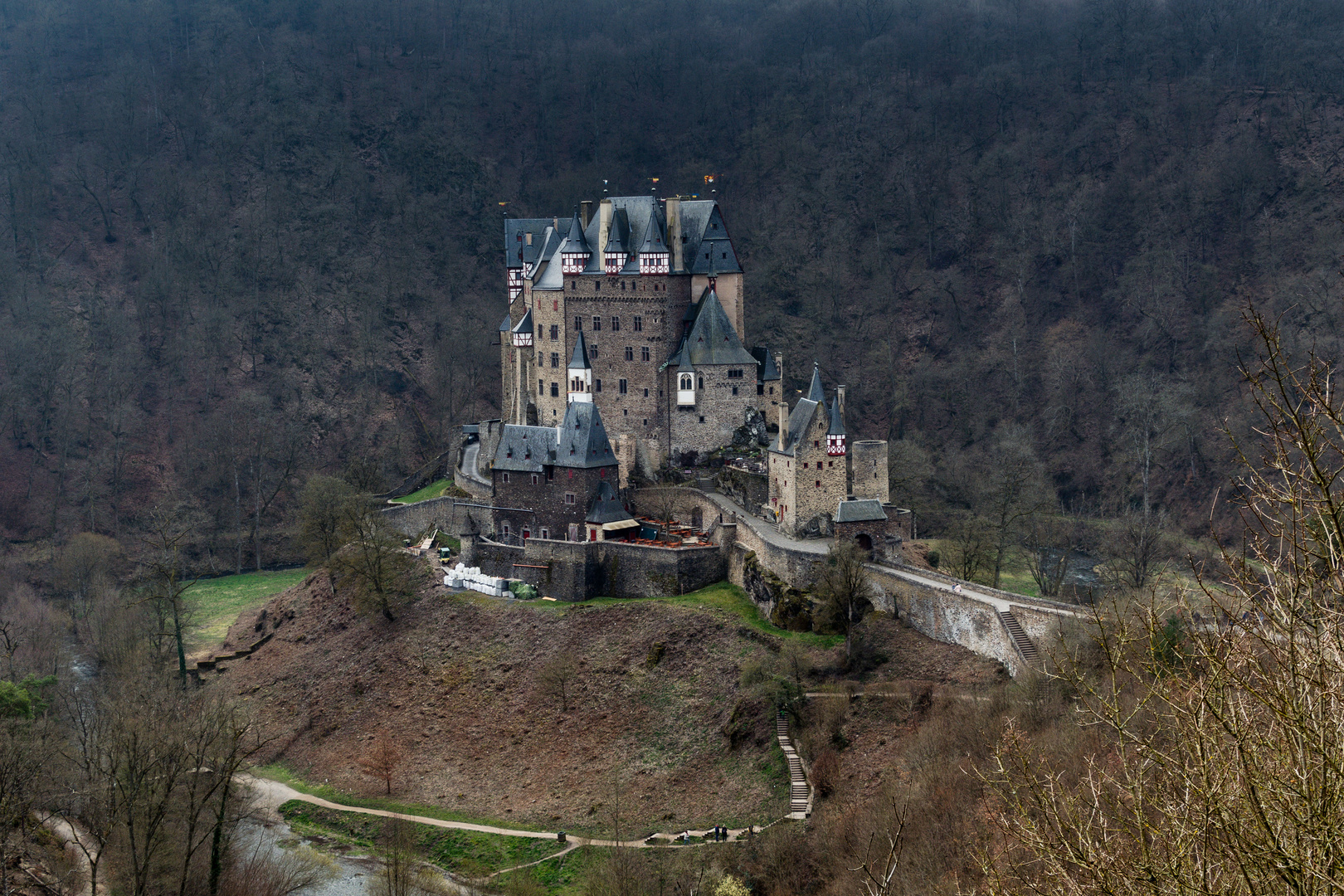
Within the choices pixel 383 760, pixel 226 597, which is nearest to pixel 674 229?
pixel 383 760

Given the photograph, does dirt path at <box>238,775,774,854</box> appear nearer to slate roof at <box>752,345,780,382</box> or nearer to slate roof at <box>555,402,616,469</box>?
slate roof at <box>555,402,616,469</box>

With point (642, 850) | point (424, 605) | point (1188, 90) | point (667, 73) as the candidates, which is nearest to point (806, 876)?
point (642, 850)

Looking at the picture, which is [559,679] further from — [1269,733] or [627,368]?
[1269,733]

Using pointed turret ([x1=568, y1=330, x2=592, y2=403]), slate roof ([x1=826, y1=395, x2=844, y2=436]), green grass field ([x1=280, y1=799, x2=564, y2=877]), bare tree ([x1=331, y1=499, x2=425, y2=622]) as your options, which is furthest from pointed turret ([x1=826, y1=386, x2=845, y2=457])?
bare tree ([x1=331, y1=499, x2=425, y2=622])

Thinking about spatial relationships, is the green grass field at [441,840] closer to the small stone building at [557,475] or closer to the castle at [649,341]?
the small stone building at [557,475]

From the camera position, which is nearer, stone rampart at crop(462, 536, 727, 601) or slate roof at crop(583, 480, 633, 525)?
stone rampart at crop(462, 536, 727, 601)

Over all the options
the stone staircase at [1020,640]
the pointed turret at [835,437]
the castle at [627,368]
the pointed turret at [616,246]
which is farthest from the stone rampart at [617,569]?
the stone staircase at [1020,640]

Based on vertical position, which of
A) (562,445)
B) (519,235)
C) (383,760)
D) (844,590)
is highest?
(519,235)
